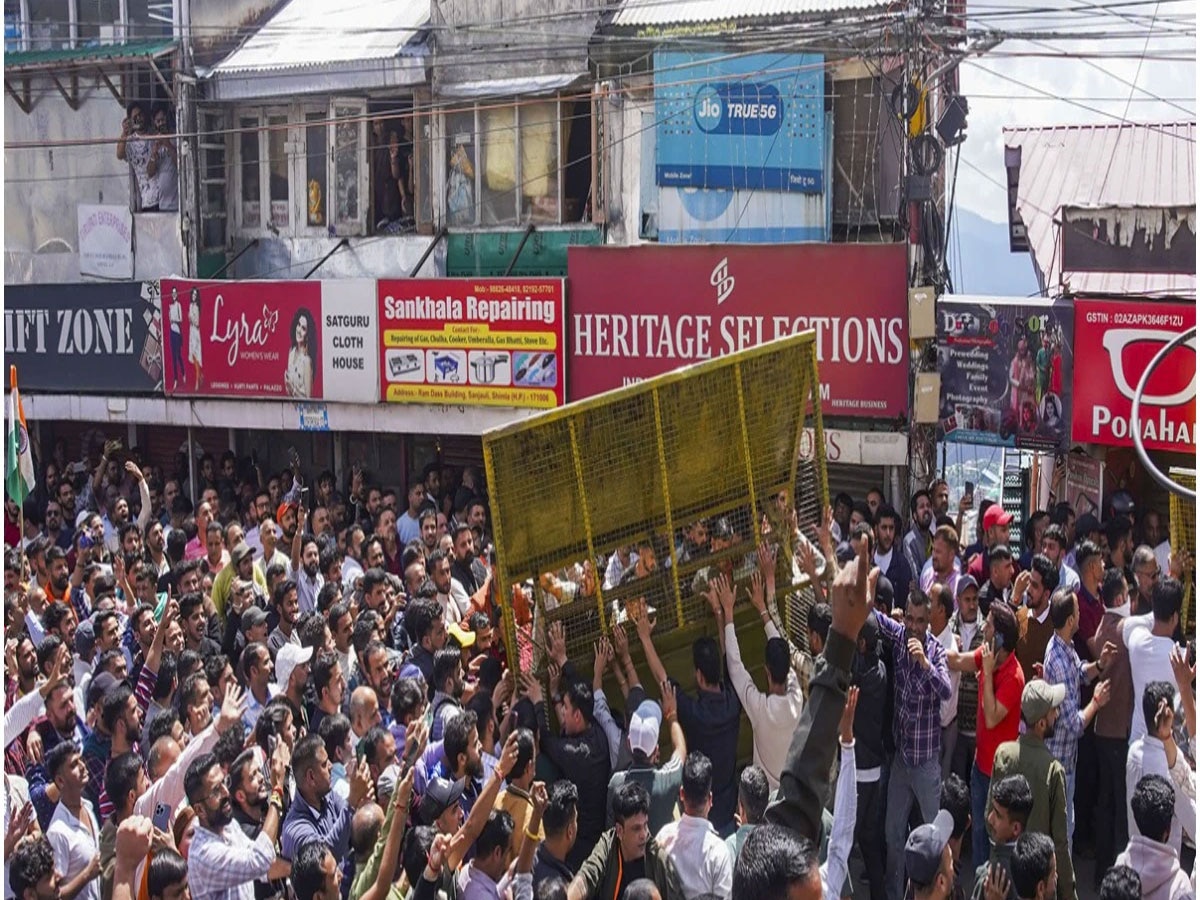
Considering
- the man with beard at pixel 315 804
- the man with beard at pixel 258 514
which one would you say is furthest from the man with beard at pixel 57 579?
the man with beard at pixel 315 804

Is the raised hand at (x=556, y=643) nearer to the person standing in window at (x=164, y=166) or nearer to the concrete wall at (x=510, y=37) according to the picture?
the concrete wall at (x=510, y=37)

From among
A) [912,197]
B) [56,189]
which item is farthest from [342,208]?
[912,197]

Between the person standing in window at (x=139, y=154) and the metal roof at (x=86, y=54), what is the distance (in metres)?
0.69

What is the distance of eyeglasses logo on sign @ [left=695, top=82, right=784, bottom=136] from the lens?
15.6 m

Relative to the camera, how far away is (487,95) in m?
17.7

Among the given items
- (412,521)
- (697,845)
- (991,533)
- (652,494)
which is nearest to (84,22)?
(412,521)

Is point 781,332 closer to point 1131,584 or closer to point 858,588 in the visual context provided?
point 1131,584

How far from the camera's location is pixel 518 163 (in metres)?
17.7

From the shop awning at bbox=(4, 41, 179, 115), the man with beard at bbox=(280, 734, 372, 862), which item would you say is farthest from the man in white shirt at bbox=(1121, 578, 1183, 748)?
the shop awning at bbox=(4, 41, 179, 115)

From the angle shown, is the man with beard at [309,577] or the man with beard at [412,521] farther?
the man with beard at [412,521]

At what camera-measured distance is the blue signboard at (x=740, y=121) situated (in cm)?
1539

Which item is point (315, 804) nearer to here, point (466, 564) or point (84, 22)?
point (466, 564)

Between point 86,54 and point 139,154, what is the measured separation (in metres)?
1.40

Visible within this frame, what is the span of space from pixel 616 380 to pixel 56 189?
9.87m
